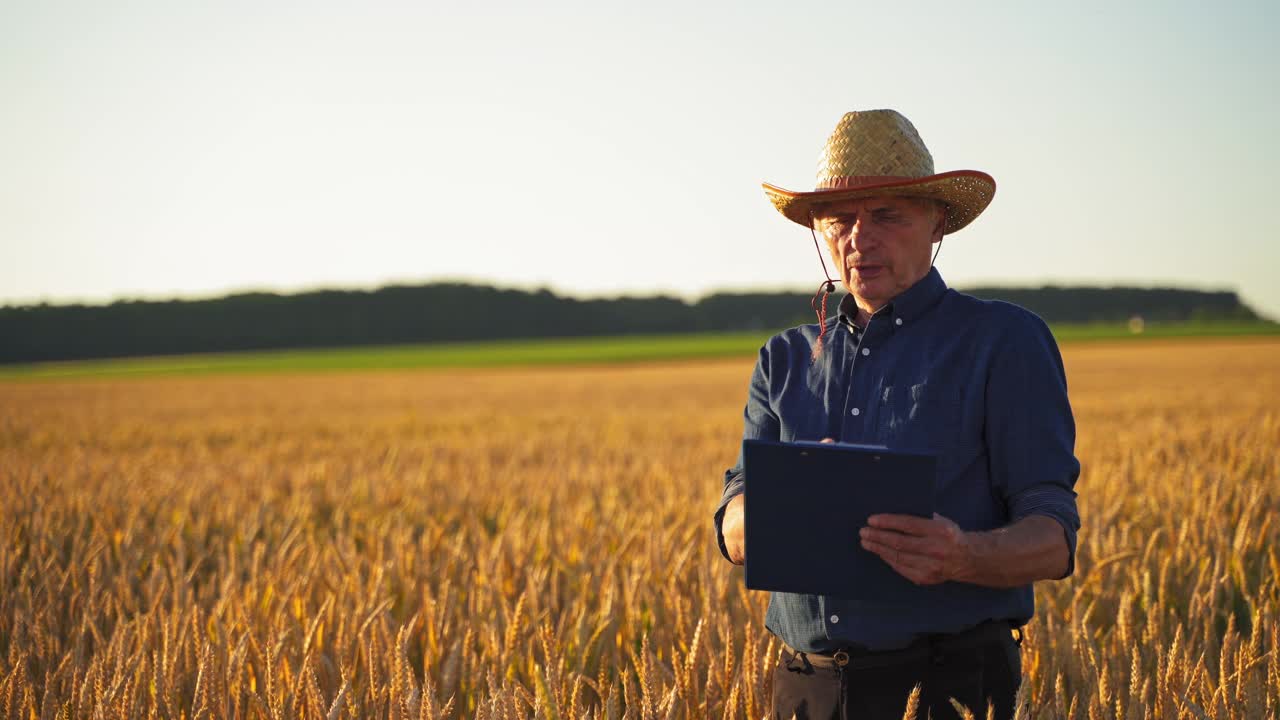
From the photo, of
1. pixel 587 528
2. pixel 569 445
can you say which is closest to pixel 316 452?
pixel 569 445

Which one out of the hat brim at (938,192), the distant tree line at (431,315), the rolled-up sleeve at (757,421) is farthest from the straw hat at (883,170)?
the distant tree line at (431,315)

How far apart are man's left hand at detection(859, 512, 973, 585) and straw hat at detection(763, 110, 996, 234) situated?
0.74 metres

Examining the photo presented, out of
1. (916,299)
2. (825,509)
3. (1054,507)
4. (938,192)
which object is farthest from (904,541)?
Answer: (938,192)

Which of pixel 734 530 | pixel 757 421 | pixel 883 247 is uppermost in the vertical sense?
pixel 883 247

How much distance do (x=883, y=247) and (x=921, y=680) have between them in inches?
37.2

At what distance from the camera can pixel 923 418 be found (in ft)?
6.59

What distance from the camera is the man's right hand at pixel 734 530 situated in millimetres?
2068

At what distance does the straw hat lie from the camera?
2.04 meters

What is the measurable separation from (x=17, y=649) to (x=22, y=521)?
2885mm

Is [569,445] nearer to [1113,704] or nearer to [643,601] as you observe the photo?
[643,601]

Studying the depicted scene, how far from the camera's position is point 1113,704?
7.93 feet

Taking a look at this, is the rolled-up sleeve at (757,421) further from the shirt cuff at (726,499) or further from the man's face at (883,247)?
the man's face at (883,247)

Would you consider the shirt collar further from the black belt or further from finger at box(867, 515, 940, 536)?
the black belt

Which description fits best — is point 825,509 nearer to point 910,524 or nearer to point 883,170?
point 910,524
